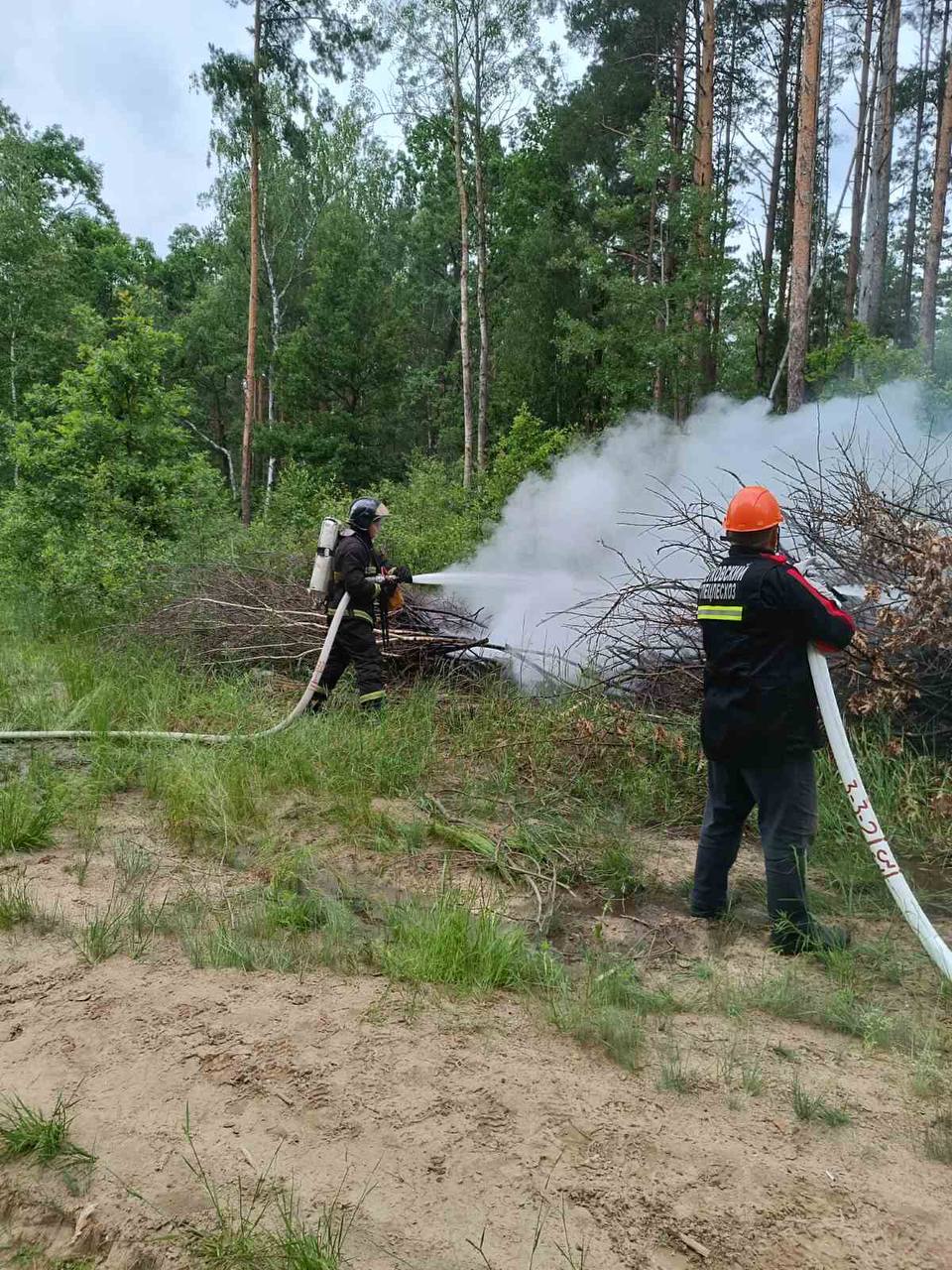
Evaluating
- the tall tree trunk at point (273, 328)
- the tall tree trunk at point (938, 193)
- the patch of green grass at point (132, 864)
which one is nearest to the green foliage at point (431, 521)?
the patch of green grass at point (132, 864)

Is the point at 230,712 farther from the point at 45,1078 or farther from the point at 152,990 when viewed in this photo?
the point at 45,1078

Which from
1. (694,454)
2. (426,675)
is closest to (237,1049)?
(426,675)

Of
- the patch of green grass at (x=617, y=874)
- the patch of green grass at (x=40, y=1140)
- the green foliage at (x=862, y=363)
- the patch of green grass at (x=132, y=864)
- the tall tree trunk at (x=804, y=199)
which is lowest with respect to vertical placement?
the patch of green grass at (x=617, y=874)

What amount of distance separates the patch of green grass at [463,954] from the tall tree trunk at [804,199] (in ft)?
40.6

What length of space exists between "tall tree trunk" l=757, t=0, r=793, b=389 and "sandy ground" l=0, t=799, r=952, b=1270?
2062cm

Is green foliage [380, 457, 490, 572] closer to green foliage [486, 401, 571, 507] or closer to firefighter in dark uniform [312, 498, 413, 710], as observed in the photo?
green foliage [486, 401, 571, 507]

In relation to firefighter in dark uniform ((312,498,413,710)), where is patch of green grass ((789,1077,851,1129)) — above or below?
below

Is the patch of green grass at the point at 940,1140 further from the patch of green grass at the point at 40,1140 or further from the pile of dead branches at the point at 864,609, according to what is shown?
the pile of dead branches at the point at 864,609

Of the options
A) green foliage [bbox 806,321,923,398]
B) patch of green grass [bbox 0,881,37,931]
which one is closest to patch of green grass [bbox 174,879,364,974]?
patch of green grass [bbox 0,881,37,931]

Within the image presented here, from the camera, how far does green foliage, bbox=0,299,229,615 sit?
11461 mm

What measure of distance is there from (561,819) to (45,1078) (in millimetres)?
2889

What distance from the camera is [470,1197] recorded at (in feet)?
7.25

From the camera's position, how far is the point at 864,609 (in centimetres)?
529

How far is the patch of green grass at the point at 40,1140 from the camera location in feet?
7.61
